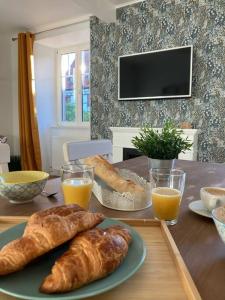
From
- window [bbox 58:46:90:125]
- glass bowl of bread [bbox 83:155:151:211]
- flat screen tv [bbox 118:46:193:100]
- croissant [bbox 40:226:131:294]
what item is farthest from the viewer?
window [bbox 58:46:90:125]

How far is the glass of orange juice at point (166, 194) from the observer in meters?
0.73

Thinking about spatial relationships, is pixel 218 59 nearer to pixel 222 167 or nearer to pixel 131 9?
pixel 131 9

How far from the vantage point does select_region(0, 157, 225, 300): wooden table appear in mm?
484

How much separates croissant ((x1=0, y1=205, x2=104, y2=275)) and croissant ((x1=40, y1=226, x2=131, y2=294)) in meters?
0.02

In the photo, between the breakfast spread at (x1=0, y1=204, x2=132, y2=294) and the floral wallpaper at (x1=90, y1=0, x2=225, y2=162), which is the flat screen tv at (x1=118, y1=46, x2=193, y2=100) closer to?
the floral wallpaper at (x1=90, y1=0, x2=225, y2=162)

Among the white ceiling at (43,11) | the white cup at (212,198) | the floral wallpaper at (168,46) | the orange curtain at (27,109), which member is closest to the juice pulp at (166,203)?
the white cup at (212,198)

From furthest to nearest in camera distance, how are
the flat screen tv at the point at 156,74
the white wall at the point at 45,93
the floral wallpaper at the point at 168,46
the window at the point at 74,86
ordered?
Result: 1. the white wall at the point at 45,93
2. the window at the point at 74,86
3. the flat screen tv at the point at 156,74
4. the floral wallpaper at the point at 168,46

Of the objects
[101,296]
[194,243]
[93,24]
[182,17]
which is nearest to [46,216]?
[101,296]

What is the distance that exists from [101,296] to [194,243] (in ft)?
1.00

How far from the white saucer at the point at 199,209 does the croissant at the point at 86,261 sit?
1.28 ft

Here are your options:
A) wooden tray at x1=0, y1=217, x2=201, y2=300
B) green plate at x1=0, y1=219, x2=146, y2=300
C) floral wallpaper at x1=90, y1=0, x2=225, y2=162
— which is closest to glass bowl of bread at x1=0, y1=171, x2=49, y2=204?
green plate at x1=0, y1=219, x2=146, y2=300

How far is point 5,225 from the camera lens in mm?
678

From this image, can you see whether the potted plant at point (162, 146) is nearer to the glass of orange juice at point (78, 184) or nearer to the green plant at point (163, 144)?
the green plant at point (163, 144)

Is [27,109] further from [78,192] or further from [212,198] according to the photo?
[212,198]
